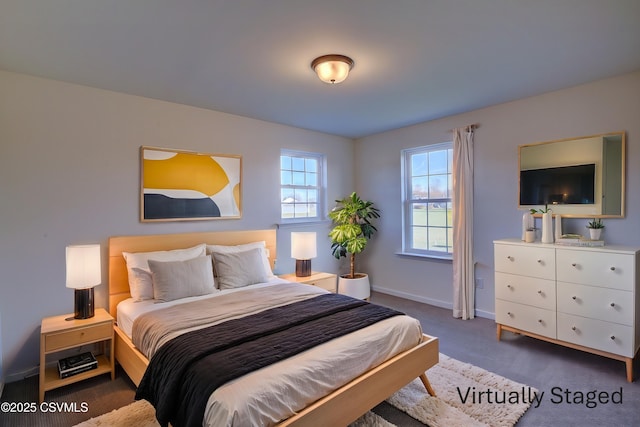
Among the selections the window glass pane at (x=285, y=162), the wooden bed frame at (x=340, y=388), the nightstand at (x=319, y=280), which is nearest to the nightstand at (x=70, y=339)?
the wooden bed frame at (x=340, y=388)

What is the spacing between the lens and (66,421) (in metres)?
→ 2.02

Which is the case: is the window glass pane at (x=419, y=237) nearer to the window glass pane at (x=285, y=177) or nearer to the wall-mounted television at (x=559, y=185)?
the wall-mounted television at (x=559, y=185)

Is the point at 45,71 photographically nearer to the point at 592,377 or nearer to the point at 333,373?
the point at 333,373

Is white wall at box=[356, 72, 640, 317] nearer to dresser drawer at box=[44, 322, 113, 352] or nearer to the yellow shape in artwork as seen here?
the yellow shape in artwork

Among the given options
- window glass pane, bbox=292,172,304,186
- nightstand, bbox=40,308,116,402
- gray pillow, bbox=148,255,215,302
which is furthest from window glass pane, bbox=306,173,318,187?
nightstand, bbox=40,308,116,402

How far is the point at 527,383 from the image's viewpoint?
2.36 meters

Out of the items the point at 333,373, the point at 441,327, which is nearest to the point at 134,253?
the point at 333,373

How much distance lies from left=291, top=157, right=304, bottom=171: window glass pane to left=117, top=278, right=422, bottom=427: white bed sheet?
9.17 feet

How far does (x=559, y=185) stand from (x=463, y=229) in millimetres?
1015

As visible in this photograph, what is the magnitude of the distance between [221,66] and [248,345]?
2.03 meters

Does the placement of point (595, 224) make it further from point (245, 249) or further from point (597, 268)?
point (245, 249)

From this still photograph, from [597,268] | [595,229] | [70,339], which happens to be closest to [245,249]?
[70,339]

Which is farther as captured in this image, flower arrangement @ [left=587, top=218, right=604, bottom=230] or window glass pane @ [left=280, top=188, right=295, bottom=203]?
window glass pane @ [left=280, top=188, right=295, bottom=203]

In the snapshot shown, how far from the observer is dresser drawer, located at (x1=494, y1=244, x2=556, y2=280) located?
9.14ft
